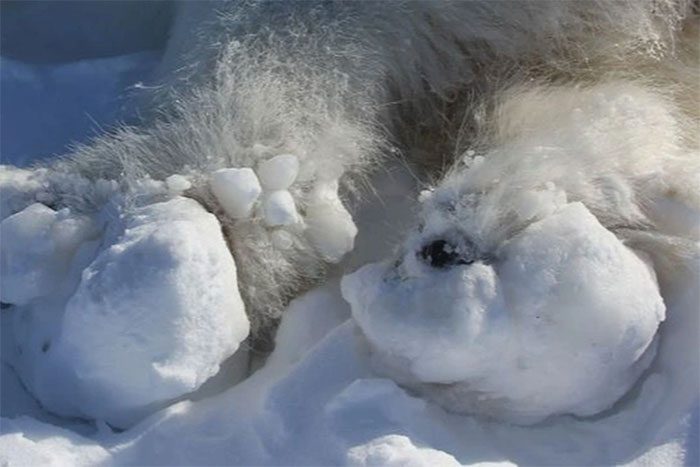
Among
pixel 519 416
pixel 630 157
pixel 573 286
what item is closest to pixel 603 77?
pixel 630 157

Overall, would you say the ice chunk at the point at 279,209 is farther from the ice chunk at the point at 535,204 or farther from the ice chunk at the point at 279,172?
the ice chunk at the point at 535,204

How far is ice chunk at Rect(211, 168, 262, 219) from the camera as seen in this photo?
1.32 metres

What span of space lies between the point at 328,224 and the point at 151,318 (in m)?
0.27

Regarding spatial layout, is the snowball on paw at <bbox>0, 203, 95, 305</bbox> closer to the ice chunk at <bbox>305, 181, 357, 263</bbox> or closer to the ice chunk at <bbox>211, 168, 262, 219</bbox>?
the ice chunk at <bbox>211, 168, 262, 219</bbox>

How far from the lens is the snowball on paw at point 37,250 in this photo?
1.35 meters

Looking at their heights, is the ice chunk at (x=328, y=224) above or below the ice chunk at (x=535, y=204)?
below

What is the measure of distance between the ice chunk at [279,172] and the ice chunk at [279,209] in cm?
1

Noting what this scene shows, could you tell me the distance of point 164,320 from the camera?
122 centimetres

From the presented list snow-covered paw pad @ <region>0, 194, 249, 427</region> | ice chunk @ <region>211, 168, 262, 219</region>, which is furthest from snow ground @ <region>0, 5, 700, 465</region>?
ice chunk @ <region>211, 168, 262, 219</region>

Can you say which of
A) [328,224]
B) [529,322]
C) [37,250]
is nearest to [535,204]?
[529,322]

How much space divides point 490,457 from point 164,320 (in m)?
0.40

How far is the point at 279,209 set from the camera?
133 centimetres

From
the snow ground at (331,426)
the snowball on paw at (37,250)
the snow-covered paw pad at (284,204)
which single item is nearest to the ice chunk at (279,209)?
the snow-covered paw pad at (284,204)

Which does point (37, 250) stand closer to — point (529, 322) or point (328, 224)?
point (328, 224)
